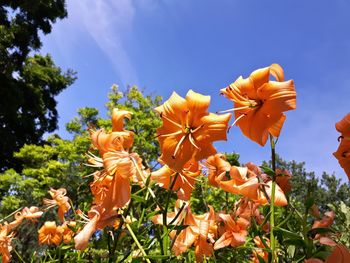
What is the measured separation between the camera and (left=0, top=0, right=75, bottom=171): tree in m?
13.3

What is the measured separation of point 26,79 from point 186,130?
16110 millimetres

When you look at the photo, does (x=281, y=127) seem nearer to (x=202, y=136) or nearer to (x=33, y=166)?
(x=202, y=136)

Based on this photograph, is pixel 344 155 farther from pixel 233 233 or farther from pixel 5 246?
pixel 5 246

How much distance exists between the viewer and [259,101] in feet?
2.50

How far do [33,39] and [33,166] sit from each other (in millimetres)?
5093

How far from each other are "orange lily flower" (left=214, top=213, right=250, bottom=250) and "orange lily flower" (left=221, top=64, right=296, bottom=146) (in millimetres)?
442

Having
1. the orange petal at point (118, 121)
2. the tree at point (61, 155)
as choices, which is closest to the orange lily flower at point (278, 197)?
the orange petal at point (118, 121)

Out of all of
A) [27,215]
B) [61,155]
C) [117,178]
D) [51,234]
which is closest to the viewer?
[117,178]

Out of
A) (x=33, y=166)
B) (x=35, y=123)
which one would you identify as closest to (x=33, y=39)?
(x=35, y=123)

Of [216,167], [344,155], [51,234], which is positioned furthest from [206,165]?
[51,234]

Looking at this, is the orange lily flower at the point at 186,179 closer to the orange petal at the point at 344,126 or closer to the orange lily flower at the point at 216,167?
the orange lily flower at the point at 216,167

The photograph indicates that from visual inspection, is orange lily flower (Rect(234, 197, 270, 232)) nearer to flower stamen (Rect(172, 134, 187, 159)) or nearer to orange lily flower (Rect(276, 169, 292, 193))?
orange lily flower (Rect(276, 169, 292, 193))

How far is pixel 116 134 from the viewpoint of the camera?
3.10ft

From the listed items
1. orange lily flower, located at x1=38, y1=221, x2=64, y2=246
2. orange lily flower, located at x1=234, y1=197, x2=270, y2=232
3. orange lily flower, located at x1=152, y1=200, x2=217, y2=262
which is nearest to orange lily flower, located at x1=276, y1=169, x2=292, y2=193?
orange lily flower, located at x1=234, y1=197, x2=270, y2=232
